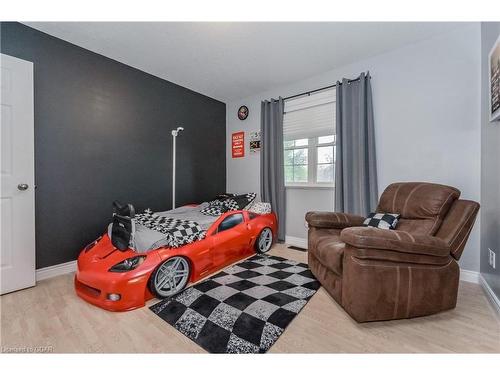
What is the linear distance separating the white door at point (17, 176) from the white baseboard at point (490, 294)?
354 cm

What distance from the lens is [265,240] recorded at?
2723mm

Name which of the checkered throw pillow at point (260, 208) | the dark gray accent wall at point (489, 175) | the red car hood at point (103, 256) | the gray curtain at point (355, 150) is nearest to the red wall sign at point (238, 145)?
the checkered throw pillow at point (260, 208)

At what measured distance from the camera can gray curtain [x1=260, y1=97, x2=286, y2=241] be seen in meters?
3.08

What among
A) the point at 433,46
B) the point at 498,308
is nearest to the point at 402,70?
the point at 433,46

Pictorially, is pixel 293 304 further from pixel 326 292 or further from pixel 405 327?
pixel 405 327

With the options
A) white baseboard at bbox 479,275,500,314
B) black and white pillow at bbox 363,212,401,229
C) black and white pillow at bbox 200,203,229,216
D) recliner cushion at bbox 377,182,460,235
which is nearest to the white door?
black and white pillow at bbox 200,203,229,216

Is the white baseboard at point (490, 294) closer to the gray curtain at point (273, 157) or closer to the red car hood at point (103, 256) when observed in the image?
the gray curtain at point (273, 157)

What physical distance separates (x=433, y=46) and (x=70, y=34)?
3.42 m

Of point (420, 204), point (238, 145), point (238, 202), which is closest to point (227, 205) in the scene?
point (238, 202)

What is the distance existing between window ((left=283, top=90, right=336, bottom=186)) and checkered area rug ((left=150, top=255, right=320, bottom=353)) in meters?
1.31

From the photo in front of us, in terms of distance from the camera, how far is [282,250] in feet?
9.23

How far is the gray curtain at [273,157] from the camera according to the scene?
308 centimetres

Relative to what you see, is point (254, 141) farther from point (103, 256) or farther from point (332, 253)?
point (103, 256)

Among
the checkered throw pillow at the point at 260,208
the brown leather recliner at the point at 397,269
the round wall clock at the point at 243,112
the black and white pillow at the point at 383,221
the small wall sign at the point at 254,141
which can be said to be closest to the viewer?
the brown leather recliner at the point at 397,269
